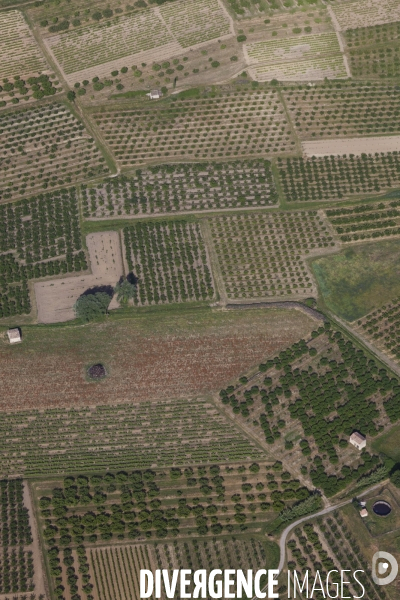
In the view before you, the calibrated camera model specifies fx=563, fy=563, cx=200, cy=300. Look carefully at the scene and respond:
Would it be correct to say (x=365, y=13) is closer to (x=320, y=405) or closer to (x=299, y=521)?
(x=320, y=405)

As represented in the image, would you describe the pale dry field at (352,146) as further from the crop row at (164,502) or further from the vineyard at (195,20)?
the crop row at (164,502)

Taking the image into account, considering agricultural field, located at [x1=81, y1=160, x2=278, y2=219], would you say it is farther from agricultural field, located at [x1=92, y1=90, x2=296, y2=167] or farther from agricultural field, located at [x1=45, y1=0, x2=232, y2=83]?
agricultural field, located at [x1=45, y1=0, x2=232, y2=83]

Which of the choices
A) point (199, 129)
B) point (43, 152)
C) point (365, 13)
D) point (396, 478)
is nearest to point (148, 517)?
point (396, 478)

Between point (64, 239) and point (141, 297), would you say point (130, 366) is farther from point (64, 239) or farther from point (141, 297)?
point (64, 239)

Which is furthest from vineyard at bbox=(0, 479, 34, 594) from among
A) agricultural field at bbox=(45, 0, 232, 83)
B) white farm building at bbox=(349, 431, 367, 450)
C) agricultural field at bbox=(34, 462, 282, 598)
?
agricultural field at bbox=(45, 0, 232, 83)

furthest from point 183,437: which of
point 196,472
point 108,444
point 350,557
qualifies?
point 350,557

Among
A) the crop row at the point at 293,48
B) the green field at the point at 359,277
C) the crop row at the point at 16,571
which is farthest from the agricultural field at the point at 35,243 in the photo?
the crop row at the point at 293,48
